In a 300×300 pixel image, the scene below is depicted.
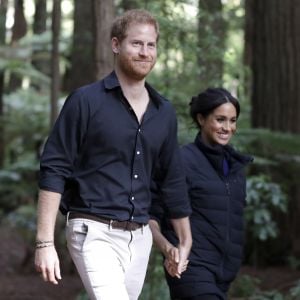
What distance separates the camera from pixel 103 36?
→ 7.36m

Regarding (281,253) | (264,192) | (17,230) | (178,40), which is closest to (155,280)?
(264,192)

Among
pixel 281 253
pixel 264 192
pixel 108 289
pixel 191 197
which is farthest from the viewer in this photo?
pixel 281 253

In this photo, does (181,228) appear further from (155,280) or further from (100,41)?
(100,41)

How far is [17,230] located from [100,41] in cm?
569

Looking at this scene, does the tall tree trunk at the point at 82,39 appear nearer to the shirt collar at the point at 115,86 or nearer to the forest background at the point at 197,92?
the forest background at the point at 197,92

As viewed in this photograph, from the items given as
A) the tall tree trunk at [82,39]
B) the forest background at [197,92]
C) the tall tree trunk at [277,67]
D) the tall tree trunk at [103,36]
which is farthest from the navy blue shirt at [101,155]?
the tall tree trunk at [277,67]

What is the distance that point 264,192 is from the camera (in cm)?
858

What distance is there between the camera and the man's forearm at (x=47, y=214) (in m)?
4.08

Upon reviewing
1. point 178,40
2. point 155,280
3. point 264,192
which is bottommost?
point 155,280

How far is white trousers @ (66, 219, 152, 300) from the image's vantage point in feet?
13.5

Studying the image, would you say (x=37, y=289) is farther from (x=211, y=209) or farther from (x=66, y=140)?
(x=66, y=140)

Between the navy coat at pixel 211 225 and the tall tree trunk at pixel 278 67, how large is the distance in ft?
18.4

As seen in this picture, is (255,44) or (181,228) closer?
(181,228)

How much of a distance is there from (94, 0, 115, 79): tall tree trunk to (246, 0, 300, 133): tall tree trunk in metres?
4.02
